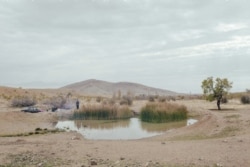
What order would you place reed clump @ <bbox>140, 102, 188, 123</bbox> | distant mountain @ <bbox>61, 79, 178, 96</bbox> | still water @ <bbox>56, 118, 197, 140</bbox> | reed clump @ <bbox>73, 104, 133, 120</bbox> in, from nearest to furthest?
still water @ <bbox>56, 118, 197, 140</bbox> < reed clump @ <bbox>140, 102, 188, 123</bbox> < reed clump @ <bbox>73, 104, 133, 120</bbox> < distant mountain @ <bbox>61, 79, 178, 96</bbox>

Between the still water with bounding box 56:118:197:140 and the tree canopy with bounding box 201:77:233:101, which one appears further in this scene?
the tree canopy with bounding box 201:77:233:101

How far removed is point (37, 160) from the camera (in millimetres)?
10242

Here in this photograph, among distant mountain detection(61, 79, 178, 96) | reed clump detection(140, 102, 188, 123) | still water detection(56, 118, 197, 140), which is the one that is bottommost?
still water detection(56, 118, 197, 140)

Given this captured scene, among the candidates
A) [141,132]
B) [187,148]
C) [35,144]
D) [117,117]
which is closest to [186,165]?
[187,148]

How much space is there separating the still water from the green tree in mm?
7498

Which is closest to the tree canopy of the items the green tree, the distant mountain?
the green tree

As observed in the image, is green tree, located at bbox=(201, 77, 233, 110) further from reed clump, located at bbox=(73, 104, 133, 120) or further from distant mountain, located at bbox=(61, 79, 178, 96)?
distant mountain, located at bbox=(61, 79, 178, 96)

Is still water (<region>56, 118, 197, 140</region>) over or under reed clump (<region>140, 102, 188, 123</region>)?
under

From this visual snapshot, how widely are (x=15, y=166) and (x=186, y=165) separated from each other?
465 cm

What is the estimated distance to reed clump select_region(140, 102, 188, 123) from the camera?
2642 centimetres

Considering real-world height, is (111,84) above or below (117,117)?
above

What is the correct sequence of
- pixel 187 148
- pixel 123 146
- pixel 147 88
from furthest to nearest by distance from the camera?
pixel 147 88
pixel 123 146
pixel 187 148

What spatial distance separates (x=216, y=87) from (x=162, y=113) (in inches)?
318

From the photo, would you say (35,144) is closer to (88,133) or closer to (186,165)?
(186,165)
